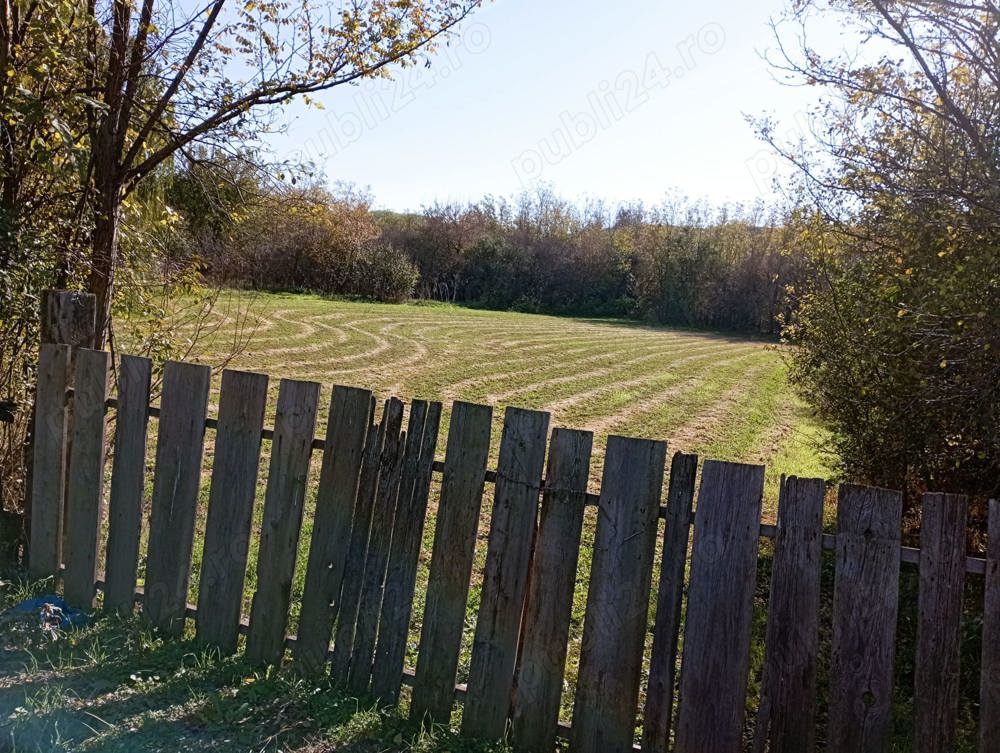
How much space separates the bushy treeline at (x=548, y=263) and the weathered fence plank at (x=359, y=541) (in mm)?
33015

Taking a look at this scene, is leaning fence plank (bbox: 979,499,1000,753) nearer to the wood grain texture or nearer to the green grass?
the green grass

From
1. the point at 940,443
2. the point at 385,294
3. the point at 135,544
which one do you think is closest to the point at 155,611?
the point at 135,544

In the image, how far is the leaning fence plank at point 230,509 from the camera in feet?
11.4

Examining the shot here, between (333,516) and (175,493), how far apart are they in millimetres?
940

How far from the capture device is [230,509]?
11.6 ft

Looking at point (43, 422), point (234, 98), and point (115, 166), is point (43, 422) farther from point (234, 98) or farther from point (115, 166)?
point (234, 98)

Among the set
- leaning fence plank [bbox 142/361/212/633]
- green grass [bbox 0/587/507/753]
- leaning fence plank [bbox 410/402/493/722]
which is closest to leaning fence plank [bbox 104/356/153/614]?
leaning fence plank [bbox 142/361/212/633]

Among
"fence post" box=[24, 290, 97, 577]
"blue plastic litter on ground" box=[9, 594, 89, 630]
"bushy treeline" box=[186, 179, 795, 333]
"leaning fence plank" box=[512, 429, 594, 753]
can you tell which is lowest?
"blue plastic litter on ground" box=[9, 594, 89, 630]

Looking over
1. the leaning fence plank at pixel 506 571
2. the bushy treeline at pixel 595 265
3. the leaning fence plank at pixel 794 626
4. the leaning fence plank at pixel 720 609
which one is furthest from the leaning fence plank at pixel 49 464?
the bushy treeline at pixel 595 265

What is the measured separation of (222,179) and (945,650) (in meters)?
5.21

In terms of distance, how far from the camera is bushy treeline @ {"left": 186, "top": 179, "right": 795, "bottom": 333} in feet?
126

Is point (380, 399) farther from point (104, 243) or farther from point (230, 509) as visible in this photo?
point (230, 509)

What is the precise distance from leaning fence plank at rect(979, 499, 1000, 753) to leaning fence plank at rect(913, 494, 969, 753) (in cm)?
8

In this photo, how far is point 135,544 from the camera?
3.75 metres
